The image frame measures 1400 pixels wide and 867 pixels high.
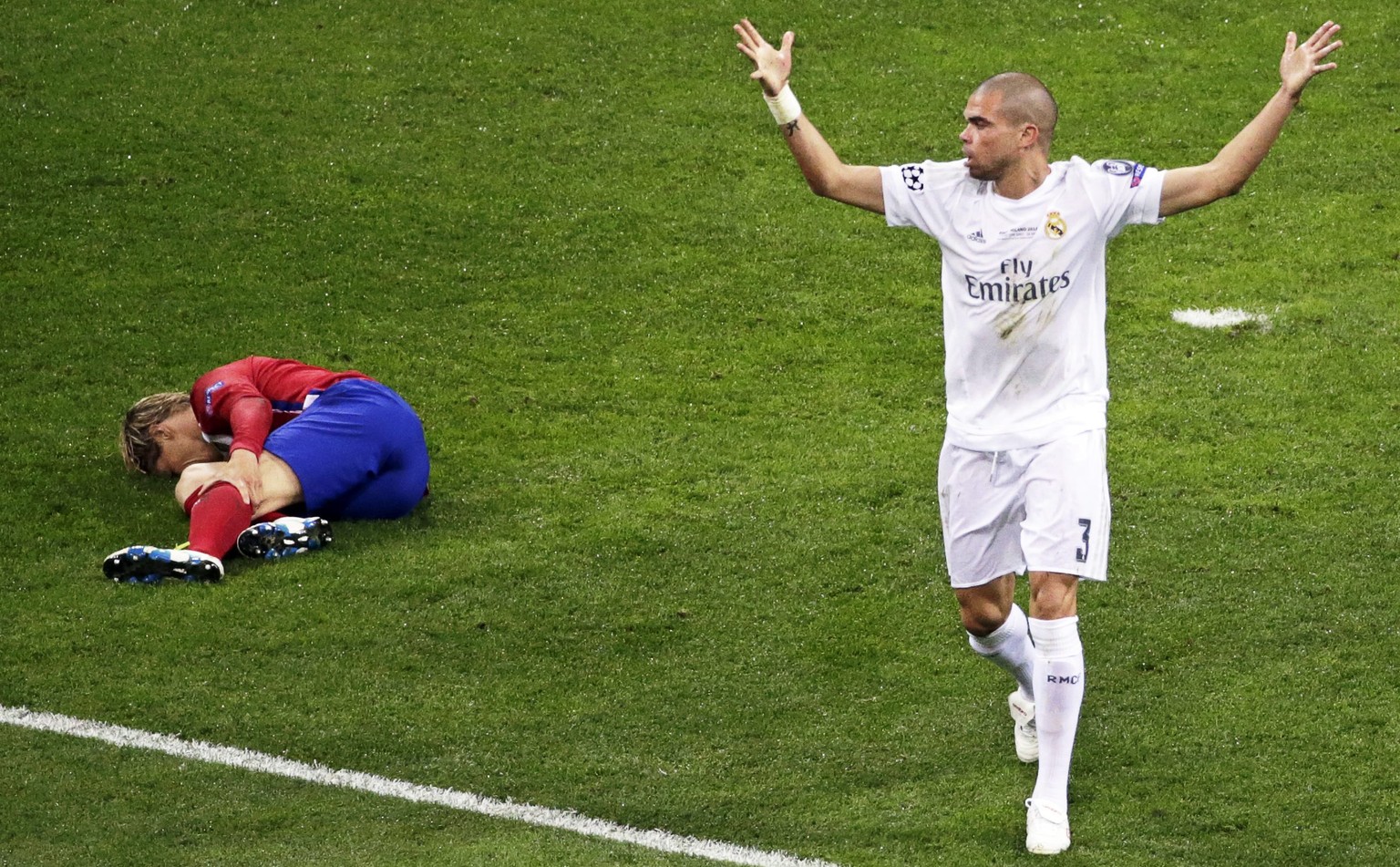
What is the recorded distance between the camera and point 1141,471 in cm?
892

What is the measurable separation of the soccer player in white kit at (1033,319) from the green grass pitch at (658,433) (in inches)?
29.2

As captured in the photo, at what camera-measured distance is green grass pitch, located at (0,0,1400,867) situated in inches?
248

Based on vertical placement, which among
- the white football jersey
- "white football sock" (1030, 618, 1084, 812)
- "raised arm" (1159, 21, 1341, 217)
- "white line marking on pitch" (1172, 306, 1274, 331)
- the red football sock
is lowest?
"white football sock" (1030, 618, 1084, 812)

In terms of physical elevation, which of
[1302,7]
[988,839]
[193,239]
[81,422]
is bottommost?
[988,839]

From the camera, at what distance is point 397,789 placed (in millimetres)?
6293

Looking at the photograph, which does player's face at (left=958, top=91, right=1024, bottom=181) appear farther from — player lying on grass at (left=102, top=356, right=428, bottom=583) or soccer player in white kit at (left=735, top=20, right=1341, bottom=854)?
player lying on grass at (left=102, top=356, right=428, bottom=583)

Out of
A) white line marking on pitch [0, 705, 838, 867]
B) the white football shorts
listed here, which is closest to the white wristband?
the white football shorts

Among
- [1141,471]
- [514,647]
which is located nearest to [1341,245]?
[1141,471]

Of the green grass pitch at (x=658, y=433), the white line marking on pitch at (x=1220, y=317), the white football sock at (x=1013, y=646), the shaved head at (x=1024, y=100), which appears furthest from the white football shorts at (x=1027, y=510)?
the white line marking on pitch at (x=1220, y=317)

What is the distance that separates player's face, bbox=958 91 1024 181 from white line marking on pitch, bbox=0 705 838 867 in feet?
7.80

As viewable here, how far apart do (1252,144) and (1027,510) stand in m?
1.38

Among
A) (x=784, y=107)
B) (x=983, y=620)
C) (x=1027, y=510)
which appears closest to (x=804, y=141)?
(x=784, y=107)

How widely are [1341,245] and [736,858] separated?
757 centimetres

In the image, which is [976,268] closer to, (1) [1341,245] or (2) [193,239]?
(1) [1341,245]
